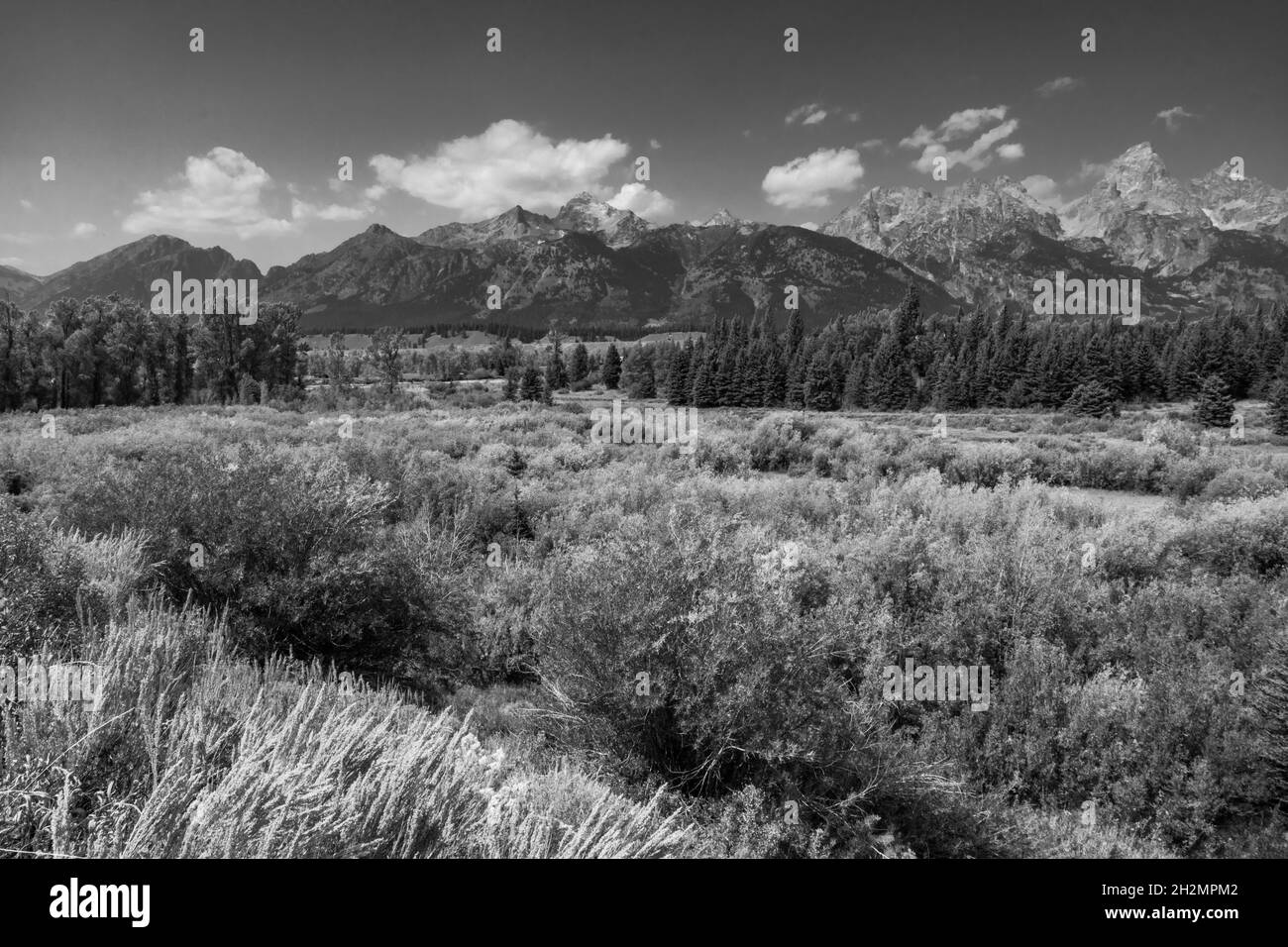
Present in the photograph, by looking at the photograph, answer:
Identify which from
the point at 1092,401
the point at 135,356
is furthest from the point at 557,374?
the point at 1092,401

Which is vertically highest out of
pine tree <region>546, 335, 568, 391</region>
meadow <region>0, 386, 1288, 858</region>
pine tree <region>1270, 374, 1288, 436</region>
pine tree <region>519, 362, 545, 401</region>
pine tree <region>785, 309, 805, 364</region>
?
pine tree <region>785, 309, 805, 364</region>

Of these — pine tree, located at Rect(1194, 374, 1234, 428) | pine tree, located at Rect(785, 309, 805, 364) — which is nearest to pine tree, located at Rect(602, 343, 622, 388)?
pine tree, located at Rect(785, 309, 805, 364)

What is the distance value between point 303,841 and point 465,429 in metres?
23.7

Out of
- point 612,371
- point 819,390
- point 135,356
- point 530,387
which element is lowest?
point 530,387

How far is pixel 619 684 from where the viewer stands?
4.16m

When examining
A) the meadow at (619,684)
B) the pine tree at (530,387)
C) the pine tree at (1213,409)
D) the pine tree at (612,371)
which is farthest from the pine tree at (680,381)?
the meadow at (619,684)

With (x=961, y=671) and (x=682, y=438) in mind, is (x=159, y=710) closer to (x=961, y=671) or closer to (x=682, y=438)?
(x=961, y=671)

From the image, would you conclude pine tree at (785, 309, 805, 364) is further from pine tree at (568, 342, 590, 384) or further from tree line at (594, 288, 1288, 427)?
pine tree at (568, 342, 590, 384)

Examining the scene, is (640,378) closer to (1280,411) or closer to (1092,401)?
(1092,401)

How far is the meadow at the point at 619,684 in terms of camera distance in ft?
8.00

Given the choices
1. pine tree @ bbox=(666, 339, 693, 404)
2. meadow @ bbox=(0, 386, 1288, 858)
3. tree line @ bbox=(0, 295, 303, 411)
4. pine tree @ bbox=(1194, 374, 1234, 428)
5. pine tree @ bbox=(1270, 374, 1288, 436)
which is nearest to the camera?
meadow @ bbox=(0, 386, 1288, 858)

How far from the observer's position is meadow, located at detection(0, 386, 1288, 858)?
2.44 m

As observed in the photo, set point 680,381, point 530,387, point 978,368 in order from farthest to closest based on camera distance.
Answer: point 680,381 → point 978,368 → point 530,387

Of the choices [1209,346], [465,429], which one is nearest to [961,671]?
[465,429]
